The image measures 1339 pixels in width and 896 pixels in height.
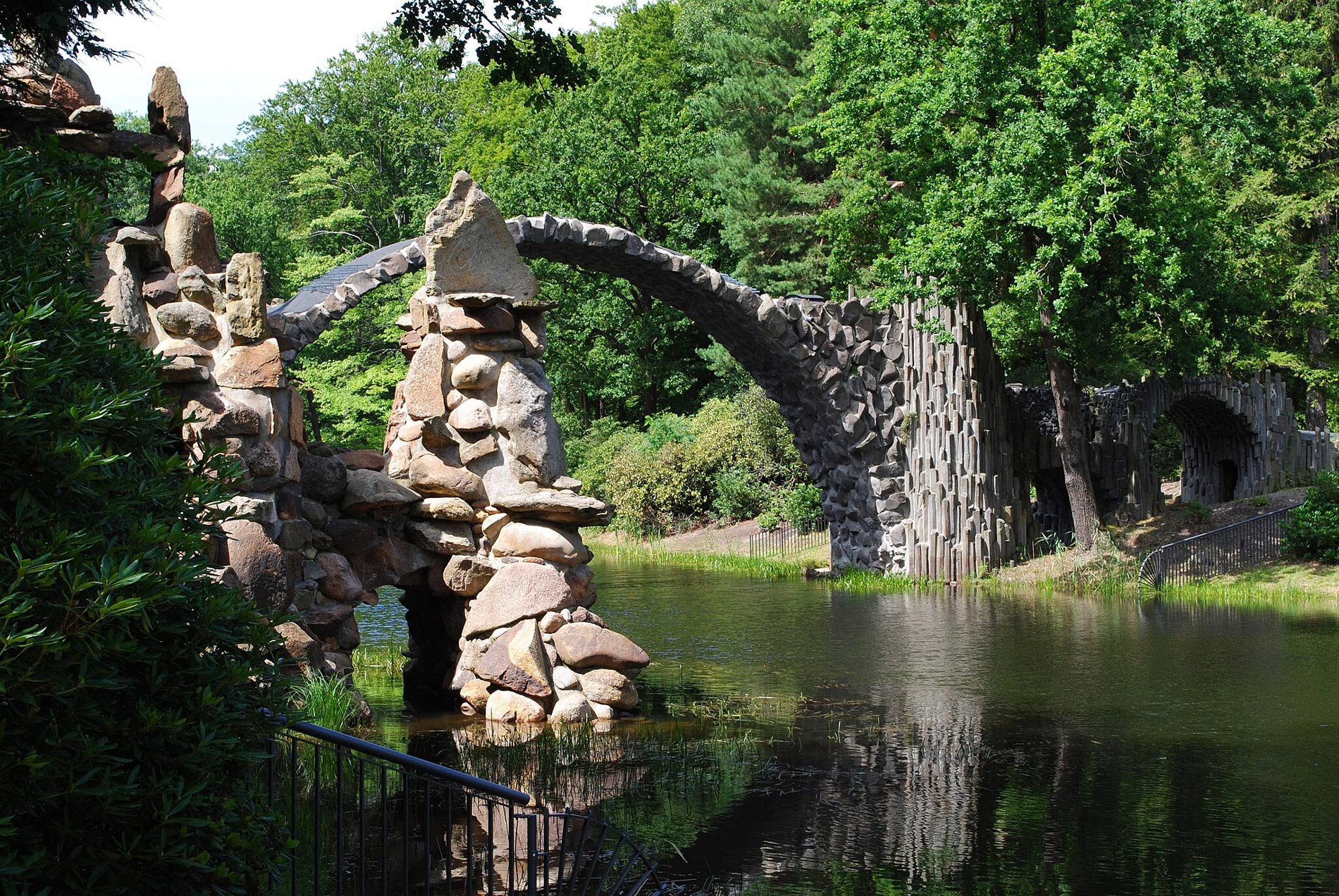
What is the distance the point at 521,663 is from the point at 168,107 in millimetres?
5043

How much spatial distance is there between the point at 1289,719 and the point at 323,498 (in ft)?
26.1

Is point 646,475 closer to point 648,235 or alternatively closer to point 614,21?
point 648,235

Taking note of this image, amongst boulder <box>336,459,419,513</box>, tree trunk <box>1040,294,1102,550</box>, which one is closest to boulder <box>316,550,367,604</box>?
boulder <box>336,459,419,513</box>

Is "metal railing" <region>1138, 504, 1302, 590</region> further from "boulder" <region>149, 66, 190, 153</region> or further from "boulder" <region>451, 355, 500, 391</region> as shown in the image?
"boulder" <region>149, 66, 190, 153</region>

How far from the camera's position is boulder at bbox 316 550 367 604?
10.4 m

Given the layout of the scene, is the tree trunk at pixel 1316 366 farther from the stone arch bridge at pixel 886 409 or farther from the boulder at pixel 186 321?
the boulder at pixel 186 321

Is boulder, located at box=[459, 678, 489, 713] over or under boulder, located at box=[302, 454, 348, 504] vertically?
under

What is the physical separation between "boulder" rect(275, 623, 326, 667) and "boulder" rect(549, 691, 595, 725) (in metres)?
1.86

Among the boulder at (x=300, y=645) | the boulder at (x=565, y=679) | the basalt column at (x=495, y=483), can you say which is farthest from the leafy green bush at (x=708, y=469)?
the boulder at (x=300, y=645)

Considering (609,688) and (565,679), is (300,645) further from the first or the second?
(609,688)

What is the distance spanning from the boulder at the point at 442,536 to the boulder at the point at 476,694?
111 centimetres

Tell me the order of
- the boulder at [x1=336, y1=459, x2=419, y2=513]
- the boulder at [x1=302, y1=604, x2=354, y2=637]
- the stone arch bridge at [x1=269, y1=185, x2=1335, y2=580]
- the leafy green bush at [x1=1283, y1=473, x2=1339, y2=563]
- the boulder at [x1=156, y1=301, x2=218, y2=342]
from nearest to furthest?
the boulder at [x1=156, y1=301, x2=218, y2=342]
the boulder at [x1=302, y1=604, x2=354, y2=637]
the boulder at [x1=336, y1=459, x2=419, y2=513]
the leafy green bush at [x1=1283, y1=473, x2=1339, y2=563]
the stone arch bridge at [x1=269, y1=185, x2=1335, y2=580]

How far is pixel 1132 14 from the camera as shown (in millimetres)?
18438

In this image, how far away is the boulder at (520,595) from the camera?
10.6 m
